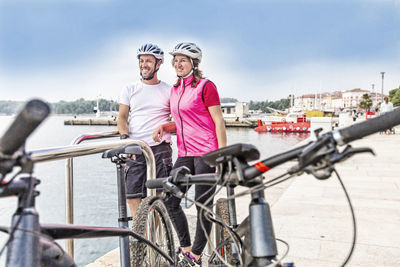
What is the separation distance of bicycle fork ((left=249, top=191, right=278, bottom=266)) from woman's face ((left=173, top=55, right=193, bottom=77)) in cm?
187

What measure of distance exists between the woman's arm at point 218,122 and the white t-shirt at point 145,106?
540 millimetres

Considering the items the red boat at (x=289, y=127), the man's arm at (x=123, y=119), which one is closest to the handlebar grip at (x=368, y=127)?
A: the man's arm at (x=123, y=119)

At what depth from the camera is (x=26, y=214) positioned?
1111mm

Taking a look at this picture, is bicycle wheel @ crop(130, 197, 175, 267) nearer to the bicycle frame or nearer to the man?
the bicycle frame

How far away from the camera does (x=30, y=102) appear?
0.77 meters

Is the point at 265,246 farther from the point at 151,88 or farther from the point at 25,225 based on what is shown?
the point at 151,88

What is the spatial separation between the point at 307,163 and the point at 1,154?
2.50ft

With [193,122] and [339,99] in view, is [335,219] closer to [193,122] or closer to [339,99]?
[193,122]

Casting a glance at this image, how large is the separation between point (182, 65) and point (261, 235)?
1.97m

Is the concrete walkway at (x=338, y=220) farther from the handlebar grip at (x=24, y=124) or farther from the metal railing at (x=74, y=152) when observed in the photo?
the handlebar grip at (x=24, y=124)

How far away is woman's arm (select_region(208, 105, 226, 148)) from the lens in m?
2.95

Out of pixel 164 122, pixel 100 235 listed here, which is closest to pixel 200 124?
pixel 164 122

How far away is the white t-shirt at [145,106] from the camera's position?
10.8 ft

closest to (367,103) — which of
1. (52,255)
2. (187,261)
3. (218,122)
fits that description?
(218,122)
